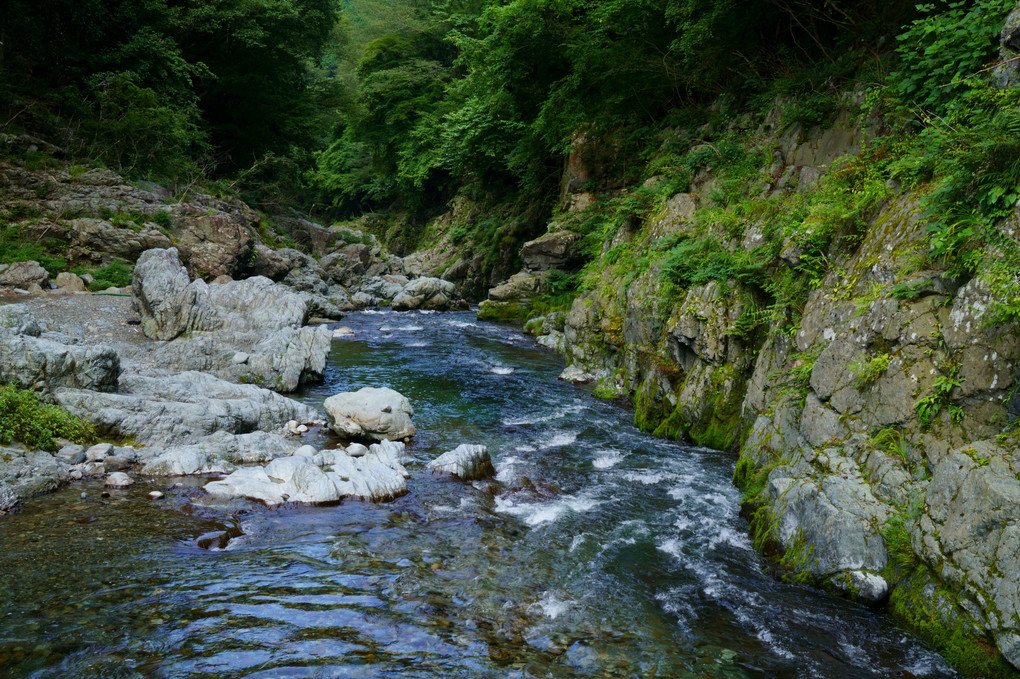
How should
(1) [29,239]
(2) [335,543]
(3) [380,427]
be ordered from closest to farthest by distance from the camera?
Answer: 1. (2) [335,543]
2. (3) [380,427]
3. (1) [29,239]

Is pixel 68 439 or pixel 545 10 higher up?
pixel 545 10

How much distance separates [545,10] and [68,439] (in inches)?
809

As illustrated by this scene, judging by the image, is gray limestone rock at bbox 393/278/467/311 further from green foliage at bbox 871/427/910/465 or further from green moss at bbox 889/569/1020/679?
green moss at bbox 889/569/1020/679

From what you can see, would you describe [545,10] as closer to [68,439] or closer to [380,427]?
[380,427]

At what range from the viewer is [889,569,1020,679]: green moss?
13.7 feet

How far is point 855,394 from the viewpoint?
20.7 feet

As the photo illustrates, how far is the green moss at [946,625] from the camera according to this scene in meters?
4.16

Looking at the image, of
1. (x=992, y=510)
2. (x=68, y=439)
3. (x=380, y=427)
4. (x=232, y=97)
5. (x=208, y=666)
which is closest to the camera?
(x=208, y=666)

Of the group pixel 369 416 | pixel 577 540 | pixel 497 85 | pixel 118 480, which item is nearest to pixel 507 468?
pixel 577 540

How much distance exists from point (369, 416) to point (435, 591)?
4970 millimetres

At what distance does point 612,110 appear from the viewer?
19.6 meters

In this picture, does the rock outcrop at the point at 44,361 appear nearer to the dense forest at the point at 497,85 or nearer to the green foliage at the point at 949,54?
the dense forest at the point at 497,85

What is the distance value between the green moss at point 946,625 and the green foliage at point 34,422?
9816 mm

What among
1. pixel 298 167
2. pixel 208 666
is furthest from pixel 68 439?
pixel 298 167
